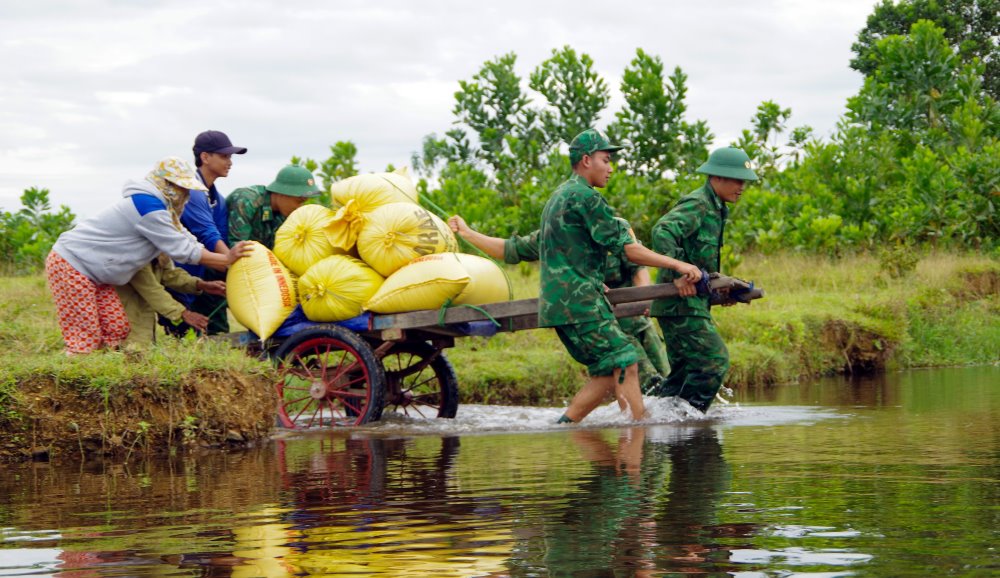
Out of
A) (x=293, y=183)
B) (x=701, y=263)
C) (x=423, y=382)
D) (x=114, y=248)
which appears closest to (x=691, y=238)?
(x=701, y=263)

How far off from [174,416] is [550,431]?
7.96 feet

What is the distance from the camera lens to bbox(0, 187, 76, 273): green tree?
19.6 m

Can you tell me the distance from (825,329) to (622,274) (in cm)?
655

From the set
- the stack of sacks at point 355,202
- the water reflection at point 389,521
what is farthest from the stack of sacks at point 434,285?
the water reflection at point 389,521

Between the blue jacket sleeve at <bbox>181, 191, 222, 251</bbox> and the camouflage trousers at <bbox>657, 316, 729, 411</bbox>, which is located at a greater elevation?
the blue jacket sleeve at <bbox>181, 191, 222, 251</bbox>

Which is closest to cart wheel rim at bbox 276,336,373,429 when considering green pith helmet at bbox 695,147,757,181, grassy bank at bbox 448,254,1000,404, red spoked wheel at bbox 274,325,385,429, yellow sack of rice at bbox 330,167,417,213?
red spoked wheel at bbox 274,325,385,429

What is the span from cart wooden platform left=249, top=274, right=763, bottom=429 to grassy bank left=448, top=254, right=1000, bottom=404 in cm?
232

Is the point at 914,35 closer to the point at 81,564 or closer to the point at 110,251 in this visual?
the point at 110,251

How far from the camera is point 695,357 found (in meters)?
9.02

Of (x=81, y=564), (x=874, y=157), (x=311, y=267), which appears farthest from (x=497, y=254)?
(x=874, y=157)

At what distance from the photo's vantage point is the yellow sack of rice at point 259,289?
8984 millimetres

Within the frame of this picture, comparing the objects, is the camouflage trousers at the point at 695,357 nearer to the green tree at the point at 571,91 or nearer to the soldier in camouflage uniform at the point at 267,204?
the soldier in camouflage uniform at the point at 267,204

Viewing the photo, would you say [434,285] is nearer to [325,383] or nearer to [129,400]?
[325,383]

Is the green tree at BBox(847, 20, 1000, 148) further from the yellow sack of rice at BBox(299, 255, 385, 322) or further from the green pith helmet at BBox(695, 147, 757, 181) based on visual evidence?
the yellow sack of rice at BBox(299, 255, 385, 322)
